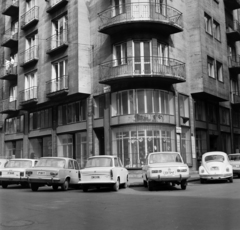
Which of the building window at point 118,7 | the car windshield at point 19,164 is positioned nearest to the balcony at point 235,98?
the building window at point 118,7

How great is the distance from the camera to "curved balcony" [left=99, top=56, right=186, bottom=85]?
22547 millimetres

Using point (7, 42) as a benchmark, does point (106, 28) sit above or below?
below

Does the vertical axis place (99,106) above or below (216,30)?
below

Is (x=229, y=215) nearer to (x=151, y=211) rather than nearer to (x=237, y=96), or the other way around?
(x=151, y=211)

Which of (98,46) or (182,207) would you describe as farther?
(98,46)

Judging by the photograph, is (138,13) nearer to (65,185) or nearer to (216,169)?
(216,169)

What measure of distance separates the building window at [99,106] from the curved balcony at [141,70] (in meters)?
1.72

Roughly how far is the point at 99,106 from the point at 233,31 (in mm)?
14837

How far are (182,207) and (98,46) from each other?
18146 mm

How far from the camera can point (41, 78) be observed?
29125 millimetres

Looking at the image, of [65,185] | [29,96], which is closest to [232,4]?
[29,96]

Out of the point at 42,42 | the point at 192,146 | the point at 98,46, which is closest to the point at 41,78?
the point at 42,42

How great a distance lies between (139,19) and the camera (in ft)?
75.0

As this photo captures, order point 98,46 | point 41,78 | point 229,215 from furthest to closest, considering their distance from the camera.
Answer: point 41,78
point 98,46
point 229,215
